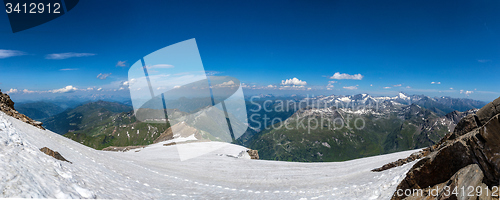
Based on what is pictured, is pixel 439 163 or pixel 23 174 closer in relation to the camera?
pixel 23 174

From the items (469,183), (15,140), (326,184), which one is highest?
(15,140)

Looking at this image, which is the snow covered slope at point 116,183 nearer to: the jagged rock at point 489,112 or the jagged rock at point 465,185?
the jagged rock at point 465,185

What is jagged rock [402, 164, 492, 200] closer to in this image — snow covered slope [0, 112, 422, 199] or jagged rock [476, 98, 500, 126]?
jagged rock [476, 98, 500, 126]

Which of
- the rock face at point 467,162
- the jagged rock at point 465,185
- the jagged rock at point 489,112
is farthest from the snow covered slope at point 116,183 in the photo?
the jagged rock at point 489,112

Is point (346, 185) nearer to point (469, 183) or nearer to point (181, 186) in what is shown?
point (469, 183)

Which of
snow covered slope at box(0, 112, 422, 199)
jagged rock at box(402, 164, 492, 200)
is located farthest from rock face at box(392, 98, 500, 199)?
snow covered slope at box(0, 112, 422, 199)

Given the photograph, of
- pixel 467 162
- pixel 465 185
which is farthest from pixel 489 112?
pixel 465 185

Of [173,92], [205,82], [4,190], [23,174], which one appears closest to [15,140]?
[23,174]

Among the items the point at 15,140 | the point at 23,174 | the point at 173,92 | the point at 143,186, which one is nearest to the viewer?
the point at 23,174

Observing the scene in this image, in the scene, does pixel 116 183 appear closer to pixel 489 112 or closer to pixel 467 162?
pixel 467 162
